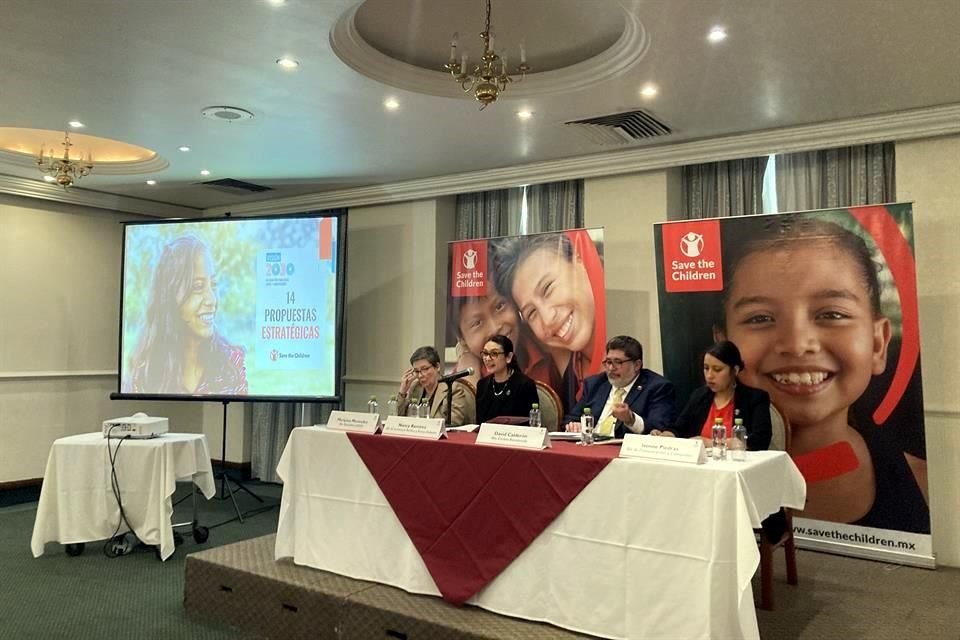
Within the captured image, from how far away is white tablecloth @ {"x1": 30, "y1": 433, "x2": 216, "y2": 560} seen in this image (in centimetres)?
422

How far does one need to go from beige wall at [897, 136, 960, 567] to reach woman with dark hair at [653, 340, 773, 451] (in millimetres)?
1555

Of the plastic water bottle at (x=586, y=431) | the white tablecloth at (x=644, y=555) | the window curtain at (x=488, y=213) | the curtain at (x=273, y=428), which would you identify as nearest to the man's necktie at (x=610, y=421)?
the plastic water bottle at (x=586, y=431)

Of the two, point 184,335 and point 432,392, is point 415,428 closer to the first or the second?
point 432,392

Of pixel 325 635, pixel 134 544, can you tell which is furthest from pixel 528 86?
pixel 134 544

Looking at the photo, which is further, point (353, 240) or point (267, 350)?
point (353, 240)

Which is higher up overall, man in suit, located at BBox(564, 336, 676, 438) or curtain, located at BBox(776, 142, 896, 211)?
curtain, located at BBox(776, 142, 896, 211)

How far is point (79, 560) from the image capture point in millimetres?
4258

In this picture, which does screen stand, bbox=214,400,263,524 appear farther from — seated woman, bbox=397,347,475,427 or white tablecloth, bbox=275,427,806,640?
white tablecloth, bbox=275,427,806,640

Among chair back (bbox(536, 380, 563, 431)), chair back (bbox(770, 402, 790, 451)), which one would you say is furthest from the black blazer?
chair back (bbox(536, 380, 563, 431))

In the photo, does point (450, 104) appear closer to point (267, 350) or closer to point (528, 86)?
point (528, 86)

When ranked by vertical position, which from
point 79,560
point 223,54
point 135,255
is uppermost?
point 223,54

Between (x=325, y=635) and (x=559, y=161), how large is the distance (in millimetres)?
3689

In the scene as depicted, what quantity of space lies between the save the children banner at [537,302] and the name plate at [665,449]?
2.33m

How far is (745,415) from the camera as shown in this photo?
338cm
